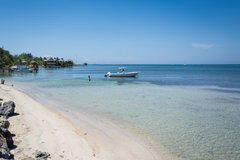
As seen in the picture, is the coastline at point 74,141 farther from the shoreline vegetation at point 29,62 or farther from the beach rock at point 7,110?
the shoreline vegetation at point 29,62

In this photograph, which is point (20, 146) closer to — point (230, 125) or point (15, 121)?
point (15, 121)

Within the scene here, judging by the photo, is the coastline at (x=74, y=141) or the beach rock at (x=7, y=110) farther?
the beach rock at (x=7, y=110)

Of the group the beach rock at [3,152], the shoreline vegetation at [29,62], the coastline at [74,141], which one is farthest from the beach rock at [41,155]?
the shoreline vegetation at [29,62]

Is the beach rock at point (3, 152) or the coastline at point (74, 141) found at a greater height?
the beach rock at point (3, 152)

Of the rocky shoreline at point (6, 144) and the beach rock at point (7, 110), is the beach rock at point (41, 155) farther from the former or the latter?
the beach rock at point (7, 110)

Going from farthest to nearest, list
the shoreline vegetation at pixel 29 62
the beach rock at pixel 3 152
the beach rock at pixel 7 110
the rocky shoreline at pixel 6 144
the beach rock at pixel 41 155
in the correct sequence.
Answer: the shoreline vegetation at pixel 29 62, the beach rock at pixel 7 110, the beach rock at pixel 41 155, the rocky shoreline at pixel 6 144, the beach rock at pixel 3 152

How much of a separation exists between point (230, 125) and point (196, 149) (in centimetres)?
434

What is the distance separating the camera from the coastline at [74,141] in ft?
19.1

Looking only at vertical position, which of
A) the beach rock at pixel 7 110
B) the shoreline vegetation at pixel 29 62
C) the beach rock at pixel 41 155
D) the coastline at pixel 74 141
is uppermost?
the shoreline vegetation at pixel 29 62

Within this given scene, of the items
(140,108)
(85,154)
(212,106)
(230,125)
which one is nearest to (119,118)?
(140,108)

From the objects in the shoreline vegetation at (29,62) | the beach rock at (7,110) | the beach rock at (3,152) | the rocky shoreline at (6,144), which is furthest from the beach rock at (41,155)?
the shoreline vegetation at (29,62)

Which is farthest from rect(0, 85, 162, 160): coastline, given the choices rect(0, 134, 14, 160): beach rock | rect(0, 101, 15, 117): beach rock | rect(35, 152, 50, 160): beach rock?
rect(0, 134, 14, 160): beach rock

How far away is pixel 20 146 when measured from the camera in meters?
5.75

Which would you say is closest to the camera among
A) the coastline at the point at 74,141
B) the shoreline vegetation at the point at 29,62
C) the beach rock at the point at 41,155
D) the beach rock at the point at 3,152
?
the beach rock at the point at 3,152
